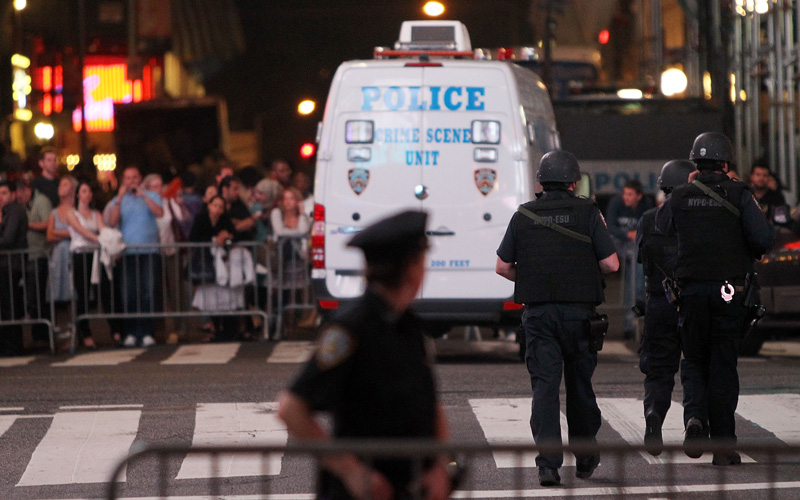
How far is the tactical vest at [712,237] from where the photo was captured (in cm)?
749

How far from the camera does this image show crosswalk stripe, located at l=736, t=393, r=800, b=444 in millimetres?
8281

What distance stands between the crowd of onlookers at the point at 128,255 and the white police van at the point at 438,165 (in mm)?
2886

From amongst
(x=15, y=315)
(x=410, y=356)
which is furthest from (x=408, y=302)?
(x=15, y=315)

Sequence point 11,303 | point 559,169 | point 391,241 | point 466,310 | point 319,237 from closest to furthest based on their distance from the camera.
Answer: point 391,241 < point 559,169 < point 466,310 < point 319,237 < point 11,303

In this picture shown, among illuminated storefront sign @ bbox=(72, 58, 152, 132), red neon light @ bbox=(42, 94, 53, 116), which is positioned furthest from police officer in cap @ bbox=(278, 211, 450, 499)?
illuminated storefront sign @ bbox=(72, 58, 152, 132)

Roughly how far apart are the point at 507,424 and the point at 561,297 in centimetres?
178

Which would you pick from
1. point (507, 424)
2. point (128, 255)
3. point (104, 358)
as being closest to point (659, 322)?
point (507, 424)

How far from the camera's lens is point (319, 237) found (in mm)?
11664

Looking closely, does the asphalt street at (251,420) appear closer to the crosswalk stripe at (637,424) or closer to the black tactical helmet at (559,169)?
the crosswalk stripe at (637,424)

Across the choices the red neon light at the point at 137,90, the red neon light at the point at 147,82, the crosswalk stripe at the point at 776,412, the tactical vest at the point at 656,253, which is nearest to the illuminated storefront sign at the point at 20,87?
the red neon light at the point at 137,90

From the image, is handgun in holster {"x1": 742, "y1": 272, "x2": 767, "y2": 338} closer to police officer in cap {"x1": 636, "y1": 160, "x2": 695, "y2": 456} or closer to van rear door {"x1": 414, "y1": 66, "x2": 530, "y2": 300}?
police officer in cap {"x1": 636, "y1": 160, "x2": 695, "y2": 456}

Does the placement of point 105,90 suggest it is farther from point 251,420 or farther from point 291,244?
point 251,420

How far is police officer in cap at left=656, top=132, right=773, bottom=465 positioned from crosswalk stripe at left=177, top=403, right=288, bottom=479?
8.08 ft

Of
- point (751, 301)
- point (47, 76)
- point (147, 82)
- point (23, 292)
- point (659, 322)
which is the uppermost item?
point (47, 76)
